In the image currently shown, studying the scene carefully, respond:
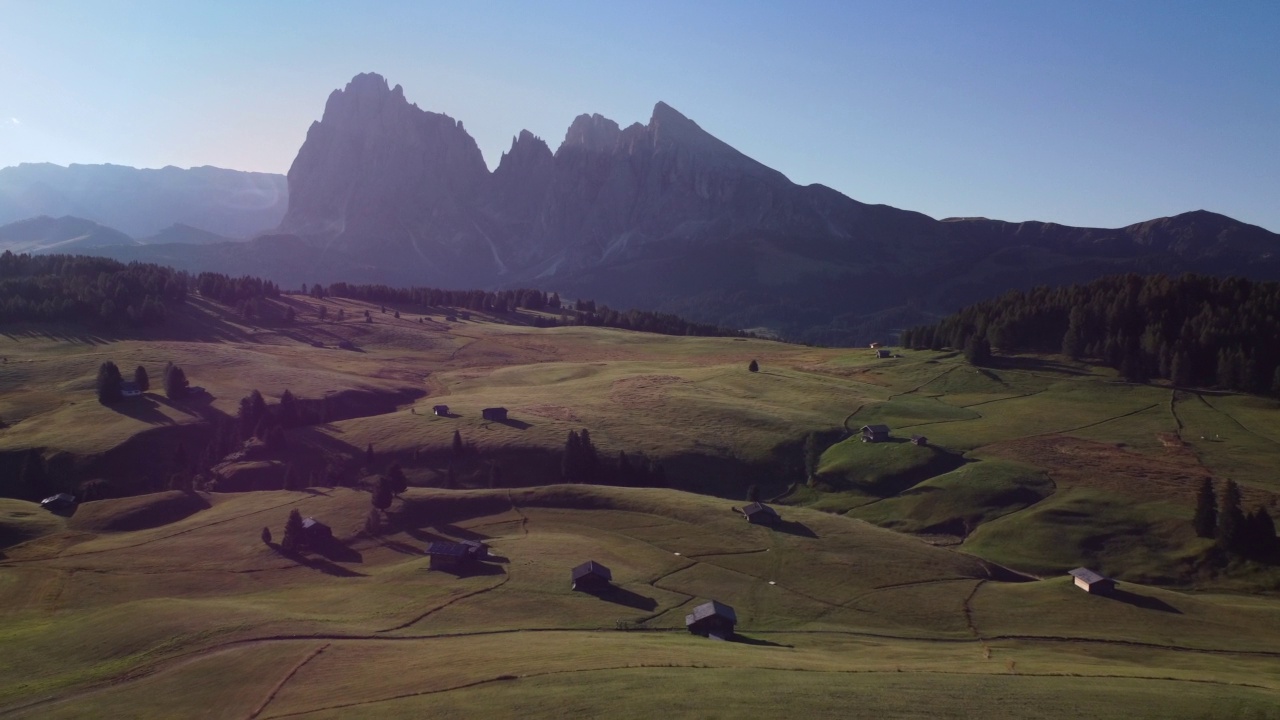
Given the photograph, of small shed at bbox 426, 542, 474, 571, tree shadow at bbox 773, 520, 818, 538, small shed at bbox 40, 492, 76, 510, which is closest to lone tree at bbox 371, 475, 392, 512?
small shed at bbox 426, 542, 474, 571

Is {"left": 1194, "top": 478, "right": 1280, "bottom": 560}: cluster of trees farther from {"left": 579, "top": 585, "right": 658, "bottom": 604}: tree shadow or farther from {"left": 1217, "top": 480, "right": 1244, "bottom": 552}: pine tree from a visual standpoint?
{"left": 579, "top": 585, "right": 658, "bottom": 604}: tree shadow

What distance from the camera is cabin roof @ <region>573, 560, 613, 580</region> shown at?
215ft

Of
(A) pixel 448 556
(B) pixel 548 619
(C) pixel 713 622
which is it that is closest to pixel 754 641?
(C) pixel 713 622

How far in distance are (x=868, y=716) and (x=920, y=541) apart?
48467 mm

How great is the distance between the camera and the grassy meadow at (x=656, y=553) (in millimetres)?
44531

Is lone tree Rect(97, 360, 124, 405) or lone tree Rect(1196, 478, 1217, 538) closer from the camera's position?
lone tree Rect(1196, 478, 1217, 538)

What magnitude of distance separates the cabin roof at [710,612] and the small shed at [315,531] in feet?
123

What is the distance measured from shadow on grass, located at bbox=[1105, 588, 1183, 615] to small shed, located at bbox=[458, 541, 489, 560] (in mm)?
50881

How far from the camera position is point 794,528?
83.0 metres

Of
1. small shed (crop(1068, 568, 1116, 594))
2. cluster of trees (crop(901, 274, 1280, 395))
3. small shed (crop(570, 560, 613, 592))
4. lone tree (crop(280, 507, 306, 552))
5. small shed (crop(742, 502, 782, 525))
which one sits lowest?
lone tree (crop(280, 507, 306, 552))

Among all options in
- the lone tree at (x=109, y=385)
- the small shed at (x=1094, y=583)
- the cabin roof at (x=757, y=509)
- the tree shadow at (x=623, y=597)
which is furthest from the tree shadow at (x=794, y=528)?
the lone tree at (x=109, y=385)

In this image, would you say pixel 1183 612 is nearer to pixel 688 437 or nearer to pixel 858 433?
pixel 858 433

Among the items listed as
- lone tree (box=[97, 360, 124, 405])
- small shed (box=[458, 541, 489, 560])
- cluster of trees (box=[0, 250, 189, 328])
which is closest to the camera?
small shed (box=[458, 541, 489, 560])

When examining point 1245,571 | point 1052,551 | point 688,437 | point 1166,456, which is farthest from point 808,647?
point 1166,456
